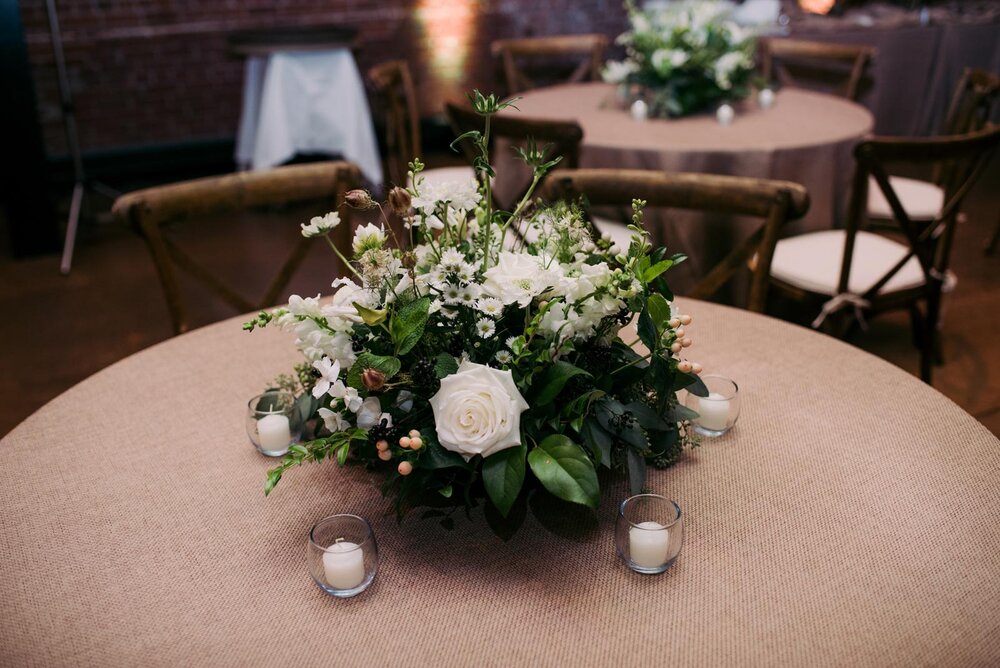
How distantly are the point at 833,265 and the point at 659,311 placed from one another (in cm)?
171

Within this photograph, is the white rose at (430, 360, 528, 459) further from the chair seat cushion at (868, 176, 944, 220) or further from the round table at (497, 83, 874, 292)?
the chair seat cushion at (868, 176, 944, 220)

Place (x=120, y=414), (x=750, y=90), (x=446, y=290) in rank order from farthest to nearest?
1. (x=750, y=90)
2. (x=120, y=414)
3. (x=446, y=290)

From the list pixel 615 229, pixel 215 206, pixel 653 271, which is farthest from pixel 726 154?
pixel 653 271

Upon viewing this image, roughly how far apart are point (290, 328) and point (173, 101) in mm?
4628

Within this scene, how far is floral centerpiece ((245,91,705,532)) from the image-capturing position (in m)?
0.95

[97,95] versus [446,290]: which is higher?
[446,290]

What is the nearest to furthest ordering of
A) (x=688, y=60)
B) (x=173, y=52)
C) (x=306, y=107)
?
(x=688, y=60) < (x=306, y=107) < (x=173, y=52)

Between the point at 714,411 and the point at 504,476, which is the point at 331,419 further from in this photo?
the point at 714,411

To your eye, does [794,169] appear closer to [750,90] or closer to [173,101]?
[750,90]

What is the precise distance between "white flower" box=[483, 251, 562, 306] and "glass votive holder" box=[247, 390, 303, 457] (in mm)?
354

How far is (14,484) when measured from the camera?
1154mm

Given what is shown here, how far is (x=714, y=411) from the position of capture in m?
1.21

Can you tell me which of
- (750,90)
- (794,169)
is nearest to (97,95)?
(750,90)

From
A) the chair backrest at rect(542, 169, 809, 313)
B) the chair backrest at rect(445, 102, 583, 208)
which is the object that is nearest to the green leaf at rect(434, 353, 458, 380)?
the chair backrest at rect(542, 169, 809, 313)
